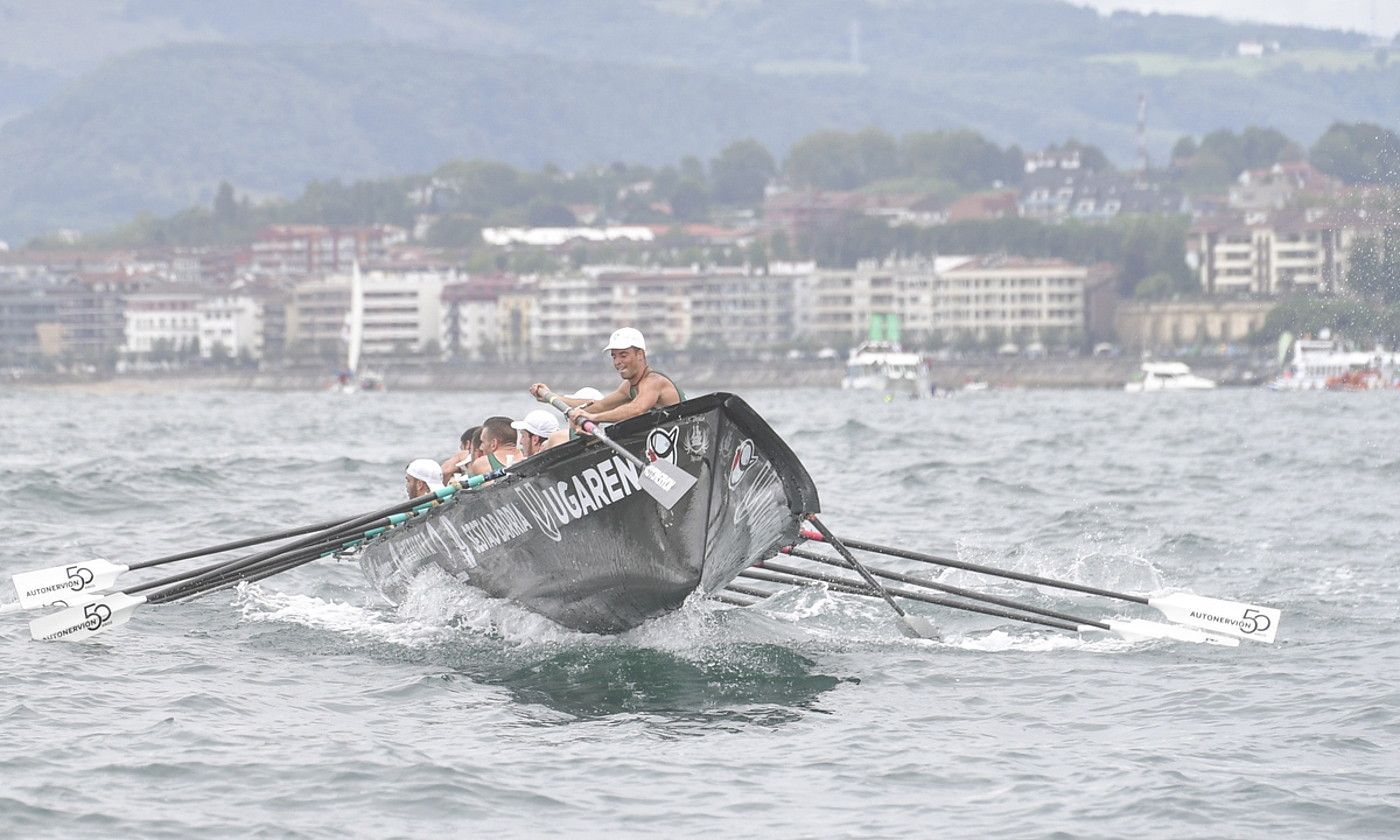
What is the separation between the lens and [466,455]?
16859 millimetres

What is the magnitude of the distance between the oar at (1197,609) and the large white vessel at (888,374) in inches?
3525

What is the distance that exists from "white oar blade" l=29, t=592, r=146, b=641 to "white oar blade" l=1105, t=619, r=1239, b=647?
6.01 meters

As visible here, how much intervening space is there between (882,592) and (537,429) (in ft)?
8.65

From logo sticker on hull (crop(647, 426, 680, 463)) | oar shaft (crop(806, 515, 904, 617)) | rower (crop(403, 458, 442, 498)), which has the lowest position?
oar shaft (crop(806, 515, 904, 617))

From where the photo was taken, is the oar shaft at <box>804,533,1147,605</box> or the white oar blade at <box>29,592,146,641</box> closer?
the oar shaft at <box>804,533,1147,605</box>

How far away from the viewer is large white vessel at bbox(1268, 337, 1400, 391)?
9938 centimetres

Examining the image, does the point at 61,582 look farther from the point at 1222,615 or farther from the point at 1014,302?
the point at 1014,302

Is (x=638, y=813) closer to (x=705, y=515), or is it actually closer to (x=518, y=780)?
(x=518, y=780)

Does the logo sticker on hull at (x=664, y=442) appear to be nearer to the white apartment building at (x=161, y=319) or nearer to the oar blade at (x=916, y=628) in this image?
the oar blade at (x=916, y=628)

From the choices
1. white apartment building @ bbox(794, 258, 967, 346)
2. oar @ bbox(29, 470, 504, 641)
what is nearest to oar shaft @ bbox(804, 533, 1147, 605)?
oar @ bbox(29, 470, 504, 641)

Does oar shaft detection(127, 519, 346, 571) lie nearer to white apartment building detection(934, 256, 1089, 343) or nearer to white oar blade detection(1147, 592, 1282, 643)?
white oar blade detection(1147, 592, 1282, 643)

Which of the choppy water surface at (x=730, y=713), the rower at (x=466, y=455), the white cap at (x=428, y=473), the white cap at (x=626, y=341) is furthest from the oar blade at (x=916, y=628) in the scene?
the white cap at (x=428, y=473)

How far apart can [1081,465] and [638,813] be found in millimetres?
25385

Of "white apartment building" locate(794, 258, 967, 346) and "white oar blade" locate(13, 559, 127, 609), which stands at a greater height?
"white oar blade" locate(13, 559, 127, 609)
